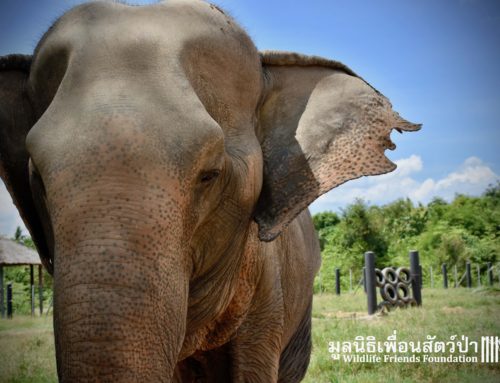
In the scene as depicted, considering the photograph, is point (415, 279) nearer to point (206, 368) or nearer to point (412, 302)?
point (412, 302)

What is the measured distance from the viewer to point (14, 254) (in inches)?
901

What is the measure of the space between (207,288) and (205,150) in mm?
730

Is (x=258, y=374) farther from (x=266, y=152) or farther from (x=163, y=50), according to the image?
(x=163, y=50)

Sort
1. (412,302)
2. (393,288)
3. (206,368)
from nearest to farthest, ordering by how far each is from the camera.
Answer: (206,368) → (393,288) → (412,302)

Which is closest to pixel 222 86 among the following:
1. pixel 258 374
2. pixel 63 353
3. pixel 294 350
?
pixel 63 353

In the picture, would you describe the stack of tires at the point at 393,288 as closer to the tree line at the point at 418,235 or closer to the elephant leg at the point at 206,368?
the elephant leg at the point at 206,368

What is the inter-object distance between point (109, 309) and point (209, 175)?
2.09 feet

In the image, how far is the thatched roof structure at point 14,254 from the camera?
2223cm

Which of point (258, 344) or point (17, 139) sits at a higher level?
point (17, 139)

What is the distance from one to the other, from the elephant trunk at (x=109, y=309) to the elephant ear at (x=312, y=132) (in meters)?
0.91

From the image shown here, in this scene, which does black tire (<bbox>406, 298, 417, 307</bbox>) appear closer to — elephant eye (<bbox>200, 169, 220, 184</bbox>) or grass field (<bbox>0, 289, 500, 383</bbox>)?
grass field (<bbox>0, 289, 500, 383</bbox>)

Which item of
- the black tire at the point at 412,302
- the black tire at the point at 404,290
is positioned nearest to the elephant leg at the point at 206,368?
the black tire at the point at 404,290

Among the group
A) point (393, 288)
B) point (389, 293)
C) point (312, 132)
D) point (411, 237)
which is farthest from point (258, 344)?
point (411, 237)

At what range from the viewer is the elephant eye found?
6.40ft
